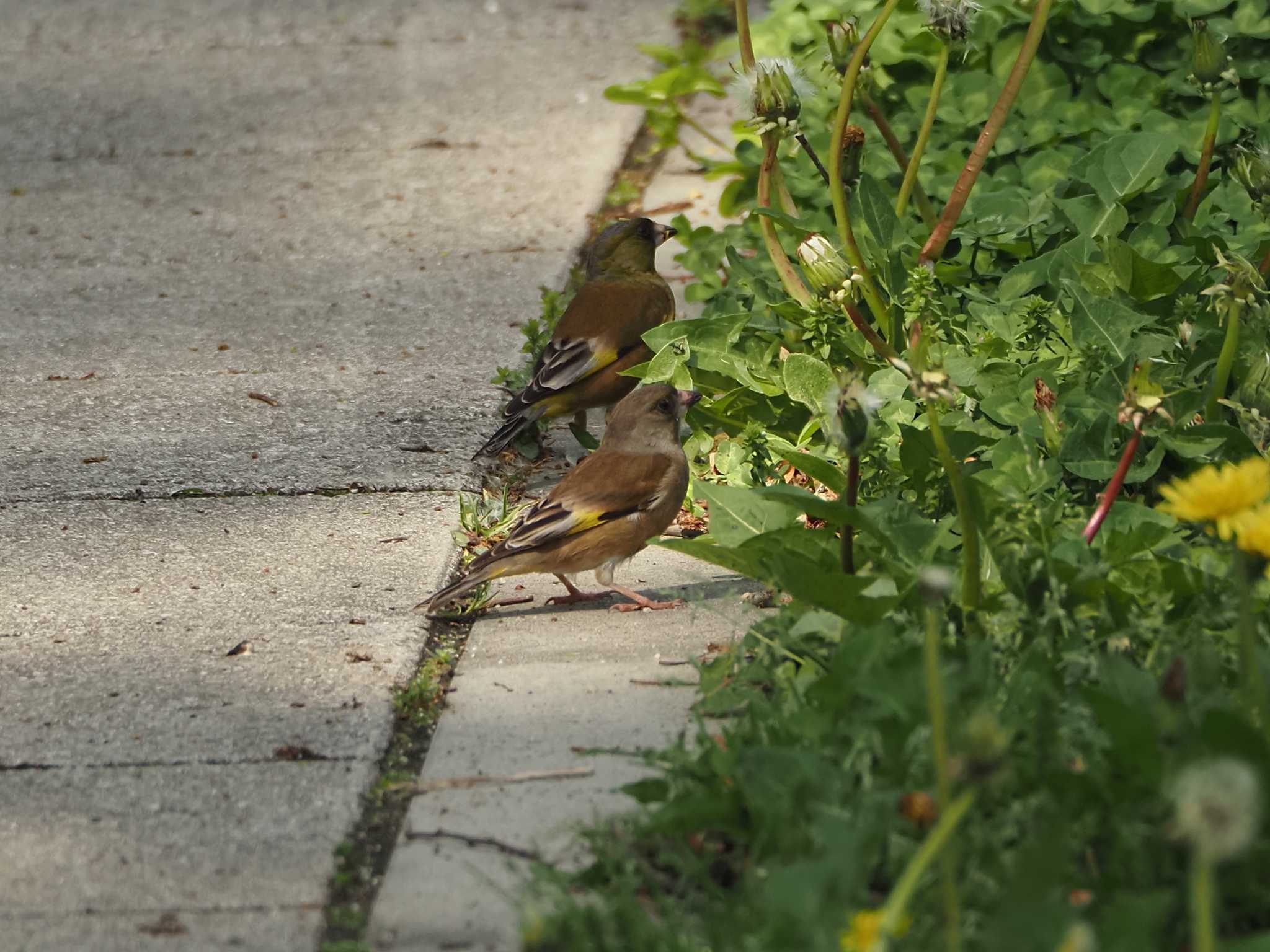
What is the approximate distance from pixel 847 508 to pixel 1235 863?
39.0 inches

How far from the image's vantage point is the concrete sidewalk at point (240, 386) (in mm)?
2895

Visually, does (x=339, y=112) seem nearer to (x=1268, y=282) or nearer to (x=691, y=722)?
(x=1268, y=282)

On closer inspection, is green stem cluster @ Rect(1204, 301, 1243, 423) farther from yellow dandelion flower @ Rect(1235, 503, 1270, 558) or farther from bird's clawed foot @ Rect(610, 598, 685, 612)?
bird's clawed foot @ Rect(610, 598, 685, 612)

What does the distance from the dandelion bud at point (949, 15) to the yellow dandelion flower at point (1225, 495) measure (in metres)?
1.99

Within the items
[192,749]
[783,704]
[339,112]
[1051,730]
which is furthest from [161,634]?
[339,112]

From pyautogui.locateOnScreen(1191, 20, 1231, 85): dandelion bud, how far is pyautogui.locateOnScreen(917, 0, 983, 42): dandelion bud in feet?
1.79

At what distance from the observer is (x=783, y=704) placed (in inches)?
114

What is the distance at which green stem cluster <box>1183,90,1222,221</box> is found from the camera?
163 inches

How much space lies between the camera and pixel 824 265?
3928 millimetres

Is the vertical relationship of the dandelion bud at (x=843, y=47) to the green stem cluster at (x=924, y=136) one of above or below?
above

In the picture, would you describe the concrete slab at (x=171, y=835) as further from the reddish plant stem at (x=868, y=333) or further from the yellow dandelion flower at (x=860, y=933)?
the reddish plant stem at (x=868, y=333)

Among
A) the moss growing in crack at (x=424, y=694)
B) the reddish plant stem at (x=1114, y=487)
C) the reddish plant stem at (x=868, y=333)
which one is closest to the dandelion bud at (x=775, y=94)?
the reddish plant stem at (x=868, y=333)

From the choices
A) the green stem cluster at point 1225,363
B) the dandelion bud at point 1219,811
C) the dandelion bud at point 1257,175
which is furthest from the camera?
the dandelion bud at point 1257,175

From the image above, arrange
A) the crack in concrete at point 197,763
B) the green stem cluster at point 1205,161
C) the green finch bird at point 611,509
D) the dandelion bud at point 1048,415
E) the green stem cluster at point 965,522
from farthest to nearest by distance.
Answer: the green stem cluster at point 1205,161 → the green finch bird at point 611,509 → the dandelion bud at point 1048,415 → the crack in concrete at point 197,763 → the green stem cluster at point 965,522
